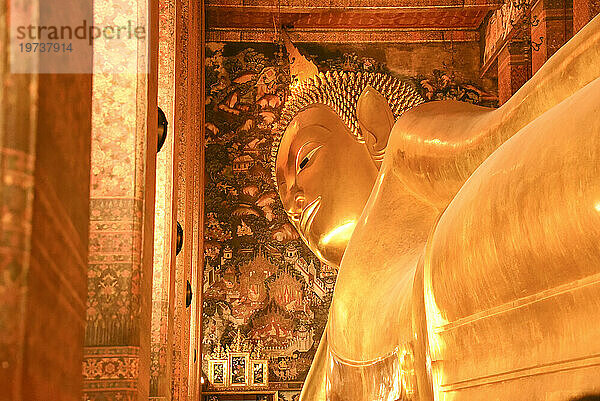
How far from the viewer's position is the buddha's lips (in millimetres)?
3438

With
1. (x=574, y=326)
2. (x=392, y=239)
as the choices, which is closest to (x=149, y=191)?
(x=392, y=239)

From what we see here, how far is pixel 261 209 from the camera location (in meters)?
10.3

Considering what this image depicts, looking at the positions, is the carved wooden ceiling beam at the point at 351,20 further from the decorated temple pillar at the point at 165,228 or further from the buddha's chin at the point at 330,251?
the buddha's chin at the point at 330,251

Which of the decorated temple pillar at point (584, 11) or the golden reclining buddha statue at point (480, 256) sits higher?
the decorated temple pillar at point (584, 11)

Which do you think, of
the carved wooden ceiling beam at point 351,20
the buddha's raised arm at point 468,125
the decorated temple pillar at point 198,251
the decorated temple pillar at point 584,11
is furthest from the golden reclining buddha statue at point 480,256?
the carved wooden ceiling beam at point 351,20

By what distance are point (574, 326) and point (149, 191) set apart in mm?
2027

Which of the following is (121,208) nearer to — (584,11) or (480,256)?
(480,256)

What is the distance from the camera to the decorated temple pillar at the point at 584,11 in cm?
694

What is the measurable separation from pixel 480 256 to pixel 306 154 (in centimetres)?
213

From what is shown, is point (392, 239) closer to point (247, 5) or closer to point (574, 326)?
point (574, 326)

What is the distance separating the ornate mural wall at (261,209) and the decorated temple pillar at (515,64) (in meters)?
0.85

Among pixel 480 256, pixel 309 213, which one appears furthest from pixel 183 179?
pixel 480 256

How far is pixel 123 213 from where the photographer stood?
293cm

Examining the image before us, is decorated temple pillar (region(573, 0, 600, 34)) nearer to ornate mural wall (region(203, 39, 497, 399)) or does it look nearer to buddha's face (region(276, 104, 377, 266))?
ornate mural wall (region(203, 39, 497, 399))
